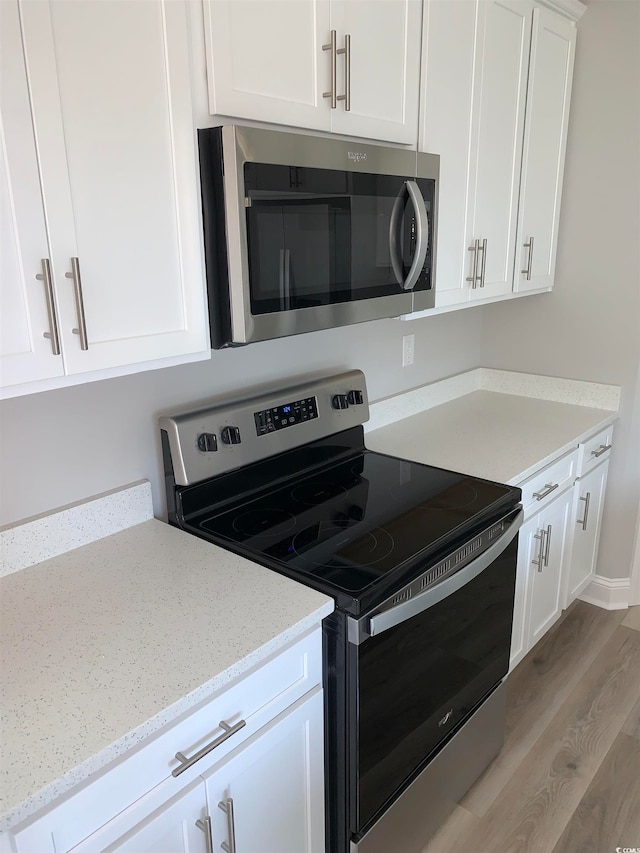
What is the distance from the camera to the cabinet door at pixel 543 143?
2.15 meters

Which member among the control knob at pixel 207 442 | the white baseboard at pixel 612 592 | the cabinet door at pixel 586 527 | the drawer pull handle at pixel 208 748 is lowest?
the white baseboard at pixel 612 592

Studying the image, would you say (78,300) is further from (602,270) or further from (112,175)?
(602,270)

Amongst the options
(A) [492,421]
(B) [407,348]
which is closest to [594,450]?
(A) [492,421]

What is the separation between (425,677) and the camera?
1.54 meters

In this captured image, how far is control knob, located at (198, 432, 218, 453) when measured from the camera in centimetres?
158

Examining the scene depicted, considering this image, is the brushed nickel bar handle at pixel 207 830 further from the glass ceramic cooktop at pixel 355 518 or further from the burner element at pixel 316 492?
the burner element at pixel 316 492

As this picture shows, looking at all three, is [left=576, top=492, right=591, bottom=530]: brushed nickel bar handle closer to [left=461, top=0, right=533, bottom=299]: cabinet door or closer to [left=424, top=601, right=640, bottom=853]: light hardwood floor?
[left=424, top=601, right=640, bottom=853]: light hardwood floor

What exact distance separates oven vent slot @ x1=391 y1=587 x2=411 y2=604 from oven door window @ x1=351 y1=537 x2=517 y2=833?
78mm

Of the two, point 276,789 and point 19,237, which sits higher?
point 19,237

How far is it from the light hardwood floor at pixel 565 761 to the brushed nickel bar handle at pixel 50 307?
1.64 metres

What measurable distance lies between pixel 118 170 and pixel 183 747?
0.97 metres

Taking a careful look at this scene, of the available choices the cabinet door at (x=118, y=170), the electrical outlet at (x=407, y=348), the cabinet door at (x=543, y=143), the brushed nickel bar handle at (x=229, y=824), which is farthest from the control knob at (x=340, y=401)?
the brushed nickel bar handle at (x=229, y=824)

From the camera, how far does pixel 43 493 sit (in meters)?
1.40

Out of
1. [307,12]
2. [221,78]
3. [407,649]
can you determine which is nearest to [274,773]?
[407,649]
